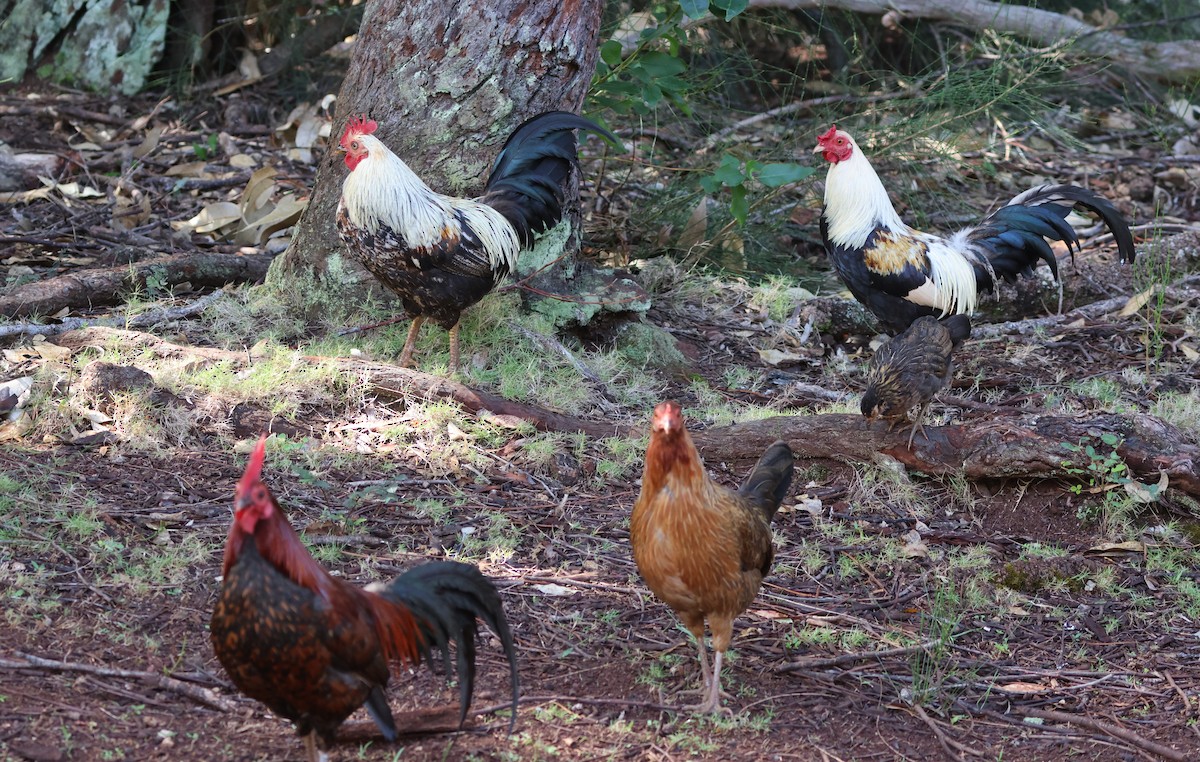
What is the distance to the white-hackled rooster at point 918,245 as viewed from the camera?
598cm

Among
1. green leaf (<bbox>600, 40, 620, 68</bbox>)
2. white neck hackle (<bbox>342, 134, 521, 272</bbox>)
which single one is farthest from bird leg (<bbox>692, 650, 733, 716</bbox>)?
green leaf (<bbox>600, 40, 620, 68</bbox>)

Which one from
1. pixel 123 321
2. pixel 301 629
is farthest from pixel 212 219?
pixel 301 629

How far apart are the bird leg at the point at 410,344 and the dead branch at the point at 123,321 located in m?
1.30

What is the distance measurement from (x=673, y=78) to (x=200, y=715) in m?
4.63

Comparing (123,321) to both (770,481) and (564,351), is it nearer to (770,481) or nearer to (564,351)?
(564,351)

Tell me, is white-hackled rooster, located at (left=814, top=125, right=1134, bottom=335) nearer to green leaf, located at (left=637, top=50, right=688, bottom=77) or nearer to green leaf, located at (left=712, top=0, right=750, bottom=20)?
green leaf, located at (left=712, top=0, right=750, bottom=20)

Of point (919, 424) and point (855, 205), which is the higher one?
point (855, 205)

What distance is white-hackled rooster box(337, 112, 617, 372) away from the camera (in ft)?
19.0

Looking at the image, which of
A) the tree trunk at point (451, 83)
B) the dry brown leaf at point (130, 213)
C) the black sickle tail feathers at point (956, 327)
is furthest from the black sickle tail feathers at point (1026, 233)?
the dry brown leaf at point (130, 213)

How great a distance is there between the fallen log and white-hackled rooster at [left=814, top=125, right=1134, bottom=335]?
0.93 metres

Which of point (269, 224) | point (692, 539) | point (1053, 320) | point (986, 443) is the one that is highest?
point (269, 224)

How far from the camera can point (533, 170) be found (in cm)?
635

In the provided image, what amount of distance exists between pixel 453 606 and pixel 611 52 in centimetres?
444

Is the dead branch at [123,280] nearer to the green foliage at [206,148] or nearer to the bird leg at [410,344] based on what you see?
the bird leg at [410,344]
